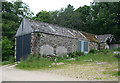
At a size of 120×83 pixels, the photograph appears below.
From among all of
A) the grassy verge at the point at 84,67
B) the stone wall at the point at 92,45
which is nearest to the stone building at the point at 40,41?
the grassy verge at the point at 84,67

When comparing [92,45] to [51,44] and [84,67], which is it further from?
[84,67]

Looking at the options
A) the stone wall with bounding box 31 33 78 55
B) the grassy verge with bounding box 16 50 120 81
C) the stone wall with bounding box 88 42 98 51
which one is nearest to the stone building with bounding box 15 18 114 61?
the stone wall with bounding box 31 33 78 55

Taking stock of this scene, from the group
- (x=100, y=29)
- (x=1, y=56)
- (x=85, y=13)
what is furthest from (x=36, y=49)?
(x=85, y=13)

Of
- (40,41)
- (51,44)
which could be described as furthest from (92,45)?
(40,41)

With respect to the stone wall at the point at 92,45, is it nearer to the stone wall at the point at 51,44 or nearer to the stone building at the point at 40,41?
the stone building at the point at 40,41

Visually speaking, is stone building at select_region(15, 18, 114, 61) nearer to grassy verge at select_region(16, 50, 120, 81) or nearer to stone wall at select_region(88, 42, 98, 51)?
grassy verge at select_region(16, 50, 120, 81)

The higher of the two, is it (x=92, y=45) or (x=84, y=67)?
(x=92, y=45)

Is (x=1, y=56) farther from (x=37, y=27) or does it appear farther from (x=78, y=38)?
(x=78, y=38)

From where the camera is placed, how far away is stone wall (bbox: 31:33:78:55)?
402 inches

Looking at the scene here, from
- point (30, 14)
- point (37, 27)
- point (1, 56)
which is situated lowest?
point (1, 56)

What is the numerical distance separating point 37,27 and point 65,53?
3943mm

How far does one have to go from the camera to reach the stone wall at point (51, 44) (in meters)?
10.2

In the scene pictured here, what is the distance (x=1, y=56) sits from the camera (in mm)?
14586

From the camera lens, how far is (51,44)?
11.1 meters
